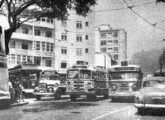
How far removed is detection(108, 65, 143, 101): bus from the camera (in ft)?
68.4

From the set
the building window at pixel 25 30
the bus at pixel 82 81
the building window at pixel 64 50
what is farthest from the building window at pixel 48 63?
the bus at pixel 82 81

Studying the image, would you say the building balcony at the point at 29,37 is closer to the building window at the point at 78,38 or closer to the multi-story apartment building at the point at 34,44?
the multi-story apartment building at the point at 34,44

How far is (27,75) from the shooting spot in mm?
29188

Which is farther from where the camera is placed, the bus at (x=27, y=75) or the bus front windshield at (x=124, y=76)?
the bus at (x=27, y=75)

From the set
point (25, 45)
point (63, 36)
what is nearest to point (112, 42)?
point (63, 36)

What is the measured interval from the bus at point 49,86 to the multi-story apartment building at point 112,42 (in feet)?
197

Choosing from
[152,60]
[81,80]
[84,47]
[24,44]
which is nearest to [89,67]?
[81,80]

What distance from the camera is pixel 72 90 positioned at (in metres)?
22.5

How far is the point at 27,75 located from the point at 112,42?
63833 millimetres

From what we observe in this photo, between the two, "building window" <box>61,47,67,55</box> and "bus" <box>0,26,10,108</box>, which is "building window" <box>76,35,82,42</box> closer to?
"building window" <box>61,47,67,55</box>

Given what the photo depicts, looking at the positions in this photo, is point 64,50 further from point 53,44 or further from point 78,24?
point 78,24

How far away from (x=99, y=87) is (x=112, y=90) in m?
2.78

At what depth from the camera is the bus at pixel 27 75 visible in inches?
1113

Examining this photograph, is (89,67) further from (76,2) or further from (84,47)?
(84,47)
